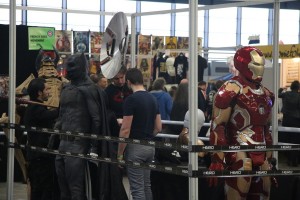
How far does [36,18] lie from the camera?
82.7 feet

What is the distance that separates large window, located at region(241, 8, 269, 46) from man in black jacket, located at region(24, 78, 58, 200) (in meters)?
22.1

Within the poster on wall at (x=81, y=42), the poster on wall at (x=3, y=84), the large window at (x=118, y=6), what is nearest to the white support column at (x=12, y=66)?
the poster on wall at (x=3, y=84)

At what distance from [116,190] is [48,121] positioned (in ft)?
3.92

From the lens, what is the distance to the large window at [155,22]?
27172 millimetres

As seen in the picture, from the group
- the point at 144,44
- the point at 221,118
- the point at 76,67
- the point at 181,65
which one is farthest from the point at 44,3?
the point at 221,118

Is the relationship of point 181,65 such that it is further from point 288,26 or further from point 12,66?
point 288,26

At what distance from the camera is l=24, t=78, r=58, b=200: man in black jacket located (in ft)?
26.7

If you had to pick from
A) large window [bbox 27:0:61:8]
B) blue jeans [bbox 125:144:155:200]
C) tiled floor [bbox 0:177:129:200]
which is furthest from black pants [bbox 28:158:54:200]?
large window [bbox 27:0:61:8]

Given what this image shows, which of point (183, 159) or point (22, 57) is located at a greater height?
point (22, 57)

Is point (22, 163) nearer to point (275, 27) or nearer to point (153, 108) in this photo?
point (153, 108)

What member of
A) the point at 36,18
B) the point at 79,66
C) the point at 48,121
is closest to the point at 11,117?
the point at 48,121

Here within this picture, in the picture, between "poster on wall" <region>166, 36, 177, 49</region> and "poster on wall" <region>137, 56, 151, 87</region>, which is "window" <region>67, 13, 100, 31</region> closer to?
"poster on wall" <region>137, 56, 151, 87</region>

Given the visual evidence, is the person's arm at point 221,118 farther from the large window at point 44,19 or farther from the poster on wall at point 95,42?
the large window at point 44,19

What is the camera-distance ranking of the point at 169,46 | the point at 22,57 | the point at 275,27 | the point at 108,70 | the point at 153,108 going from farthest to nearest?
1. the point at 169,46
2. the point at 22,57
3. the point at 108,70
4. the point at 153,108
5. the point at 275,27
